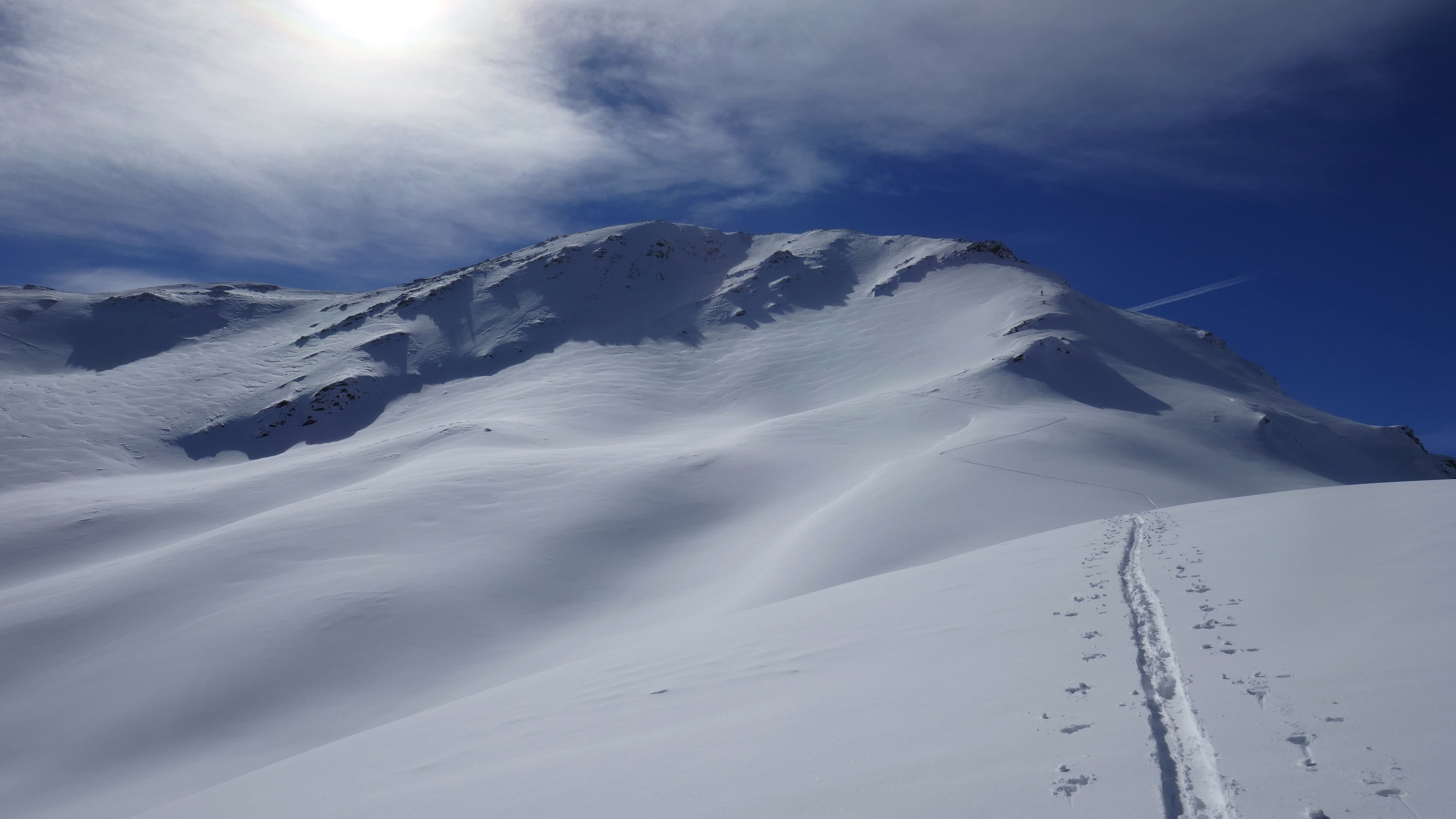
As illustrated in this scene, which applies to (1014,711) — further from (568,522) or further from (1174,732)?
(568,522)

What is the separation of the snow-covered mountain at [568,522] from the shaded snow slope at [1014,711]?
0.28 ft

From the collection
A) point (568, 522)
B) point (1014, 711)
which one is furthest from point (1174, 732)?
point (568, 522)

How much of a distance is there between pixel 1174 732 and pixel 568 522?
19397mm

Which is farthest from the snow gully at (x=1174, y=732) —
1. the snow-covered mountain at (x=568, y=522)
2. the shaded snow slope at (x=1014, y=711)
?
the snow-covered mountain at (x=568, y=522)

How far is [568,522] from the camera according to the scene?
22141 millimetres

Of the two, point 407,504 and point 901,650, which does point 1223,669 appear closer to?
point 901,650

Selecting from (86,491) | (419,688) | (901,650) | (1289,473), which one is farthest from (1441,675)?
(86,491)

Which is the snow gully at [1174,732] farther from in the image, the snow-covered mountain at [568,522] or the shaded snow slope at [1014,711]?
the snow-covered mountain at [568,522]

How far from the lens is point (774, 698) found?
647 centimetres

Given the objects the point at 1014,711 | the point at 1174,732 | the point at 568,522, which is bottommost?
the point at 1174,732

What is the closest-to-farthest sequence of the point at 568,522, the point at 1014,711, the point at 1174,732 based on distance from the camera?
1. the point at 1174,732
2. the point at 1014,711
3. the point at 568,522

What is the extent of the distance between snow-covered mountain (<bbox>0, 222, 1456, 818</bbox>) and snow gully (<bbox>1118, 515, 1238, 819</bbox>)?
7.0 inches

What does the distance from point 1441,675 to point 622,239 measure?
284 feet

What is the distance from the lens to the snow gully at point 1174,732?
144 inches
